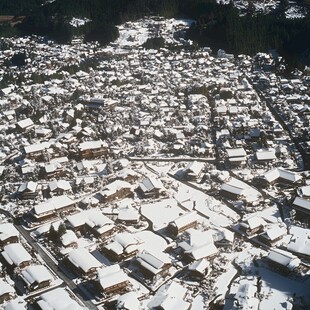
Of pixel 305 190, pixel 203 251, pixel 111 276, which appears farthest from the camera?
pixel 305 190

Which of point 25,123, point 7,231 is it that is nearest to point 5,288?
point 7,231

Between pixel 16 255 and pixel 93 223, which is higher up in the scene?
pixel 93 223

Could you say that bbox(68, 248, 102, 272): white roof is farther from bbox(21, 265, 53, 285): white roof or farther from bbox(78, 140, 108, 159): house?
bbox(78, 140, 108, 159): house

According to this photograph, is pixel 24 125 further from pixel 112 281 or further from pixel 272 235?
pixel 272 235

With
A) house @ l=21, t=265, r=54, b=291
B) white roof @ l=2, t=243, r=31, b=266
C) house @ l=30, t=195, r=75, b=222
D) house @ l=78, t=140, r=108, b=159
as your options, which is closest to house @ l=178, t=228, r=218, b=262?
house @ l=21, t=265, r=54, b=291

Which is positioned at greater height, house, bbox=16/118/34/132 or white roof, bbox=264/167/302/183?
house, bbox=16/118/34/132

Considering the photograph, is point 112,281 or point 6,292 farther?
point 112,281
